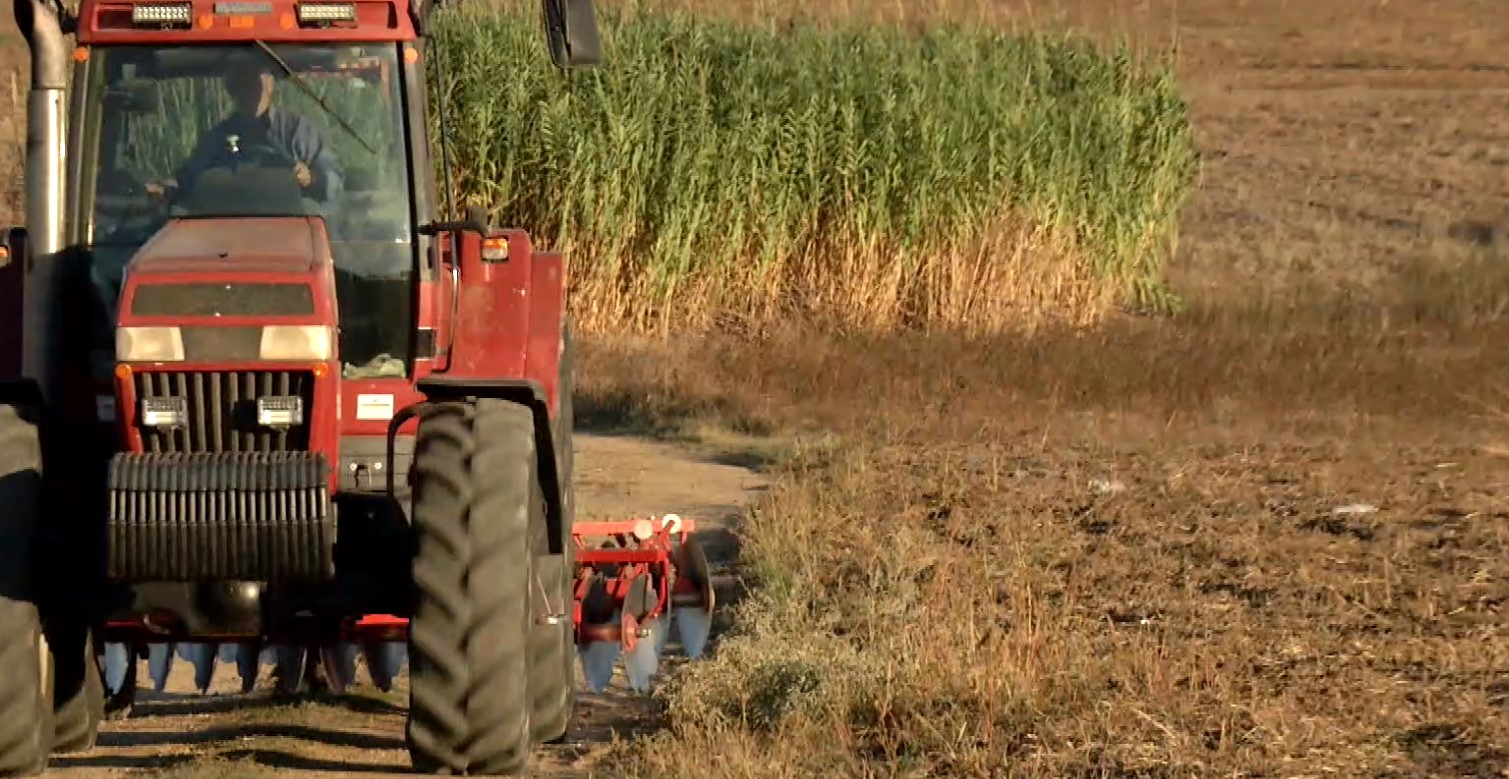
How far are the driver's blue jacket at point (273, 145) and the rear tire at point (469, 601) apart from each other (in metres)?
1.14

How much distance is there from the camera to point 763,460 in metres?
13.5

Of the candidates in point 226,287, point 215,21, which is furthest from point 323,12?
point 226,287

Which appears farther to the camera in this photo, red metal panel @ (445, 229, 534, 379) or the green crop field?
the green crop field

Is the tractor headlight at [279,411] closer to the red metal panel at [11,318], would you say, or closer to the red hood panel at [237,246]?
the red hood panel at [237,246]

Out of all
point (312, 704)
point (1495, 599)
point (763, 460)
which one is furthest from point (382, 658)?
point (763, 460)

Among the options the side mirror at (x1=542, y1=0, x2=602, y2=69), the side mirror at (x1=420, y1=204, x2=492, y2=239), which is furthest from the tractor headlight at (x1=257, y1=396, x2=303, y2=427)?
the side mirror at (x1=542, y1=0, x2=602, y2=69)

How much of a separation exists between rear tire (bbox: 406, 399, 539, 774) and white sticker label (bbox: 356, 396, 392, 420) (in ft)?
2.04

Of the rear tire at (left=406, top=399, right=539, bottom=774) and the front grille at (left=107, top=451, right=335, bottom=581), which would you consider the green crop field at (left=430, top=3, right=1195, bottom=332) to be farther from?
the front grille at (left=107, top=451, right=335, bottom=581)

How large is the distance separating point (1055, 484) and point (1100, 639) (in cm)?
341

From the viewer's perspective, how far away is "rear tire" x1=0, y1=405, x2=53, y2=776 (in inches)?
259

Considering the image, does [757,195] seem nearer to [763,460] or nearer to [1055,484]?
[763,460]

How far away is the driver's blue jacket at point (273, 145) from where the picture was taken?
7395 mm

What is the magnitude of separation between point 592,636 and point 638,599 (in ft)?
1.14

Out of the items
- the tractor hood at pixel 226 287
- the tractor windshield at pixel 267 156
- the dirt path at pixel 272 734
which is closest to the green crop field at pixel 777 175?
the dirt path at pixel 272 734
